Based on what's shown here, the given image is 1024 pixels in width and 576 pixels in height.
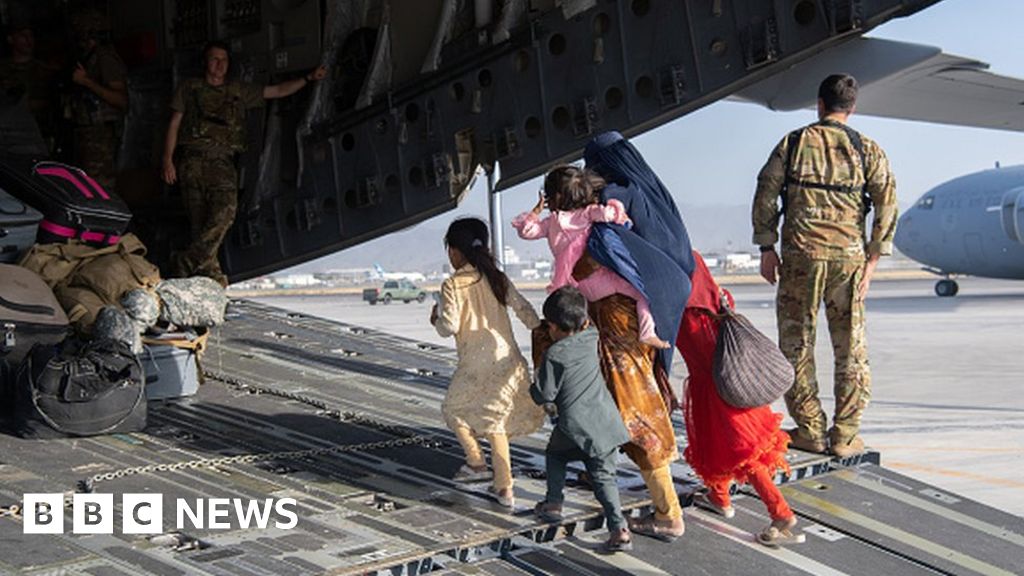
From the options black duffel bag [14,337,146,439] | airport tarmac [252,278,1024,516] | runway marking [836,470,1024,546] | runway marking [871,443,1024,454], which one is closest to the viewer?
runway marking [836,470,1024,546]

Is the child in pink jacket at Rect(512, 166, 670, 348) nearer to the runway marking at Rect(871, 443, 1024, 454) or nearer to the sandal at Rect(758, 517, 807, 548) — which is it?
the sandal at Rect(758, 517, 807, 548)

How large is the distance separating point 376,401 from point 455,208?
6.00 feet

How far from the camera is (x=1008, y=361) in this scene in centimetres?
1512

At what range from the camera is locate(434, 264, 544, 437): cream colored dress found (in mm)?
4535

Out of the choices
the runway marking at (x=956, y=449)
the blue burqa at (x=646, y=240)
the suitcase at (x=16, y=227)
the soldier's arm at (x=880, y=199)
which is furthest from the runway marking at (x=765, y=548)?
the runway marking at (x=956, y=449)

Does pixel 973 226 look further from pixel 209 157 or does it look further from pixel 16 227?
pixel 16 227

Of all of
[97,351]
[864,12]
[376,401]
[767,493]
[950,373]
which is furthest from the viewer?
[950,373]

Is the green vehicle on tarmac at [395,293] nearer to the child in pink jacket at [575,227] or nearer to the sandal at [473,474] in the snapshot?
the sandal at [473,474]

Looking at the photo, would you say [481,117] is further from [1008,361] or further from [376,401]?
[1008,361]

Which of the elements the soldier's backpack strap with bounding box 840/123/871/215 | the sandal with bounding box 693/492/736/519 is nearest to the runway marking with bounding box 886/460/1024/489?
the soldier's backpack strap with bounding box 840/123/871/215

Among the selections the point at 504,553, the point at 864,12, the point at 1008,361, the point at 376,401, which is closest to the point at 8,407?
the point at 376,401

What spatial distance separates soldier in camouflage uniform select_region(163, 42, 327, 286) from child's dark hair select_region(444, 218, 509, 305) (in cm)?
348

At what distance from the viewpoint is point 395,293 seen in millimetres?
41375

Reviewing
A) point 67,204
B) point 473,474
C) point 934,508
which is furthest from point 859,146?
point 67,204
